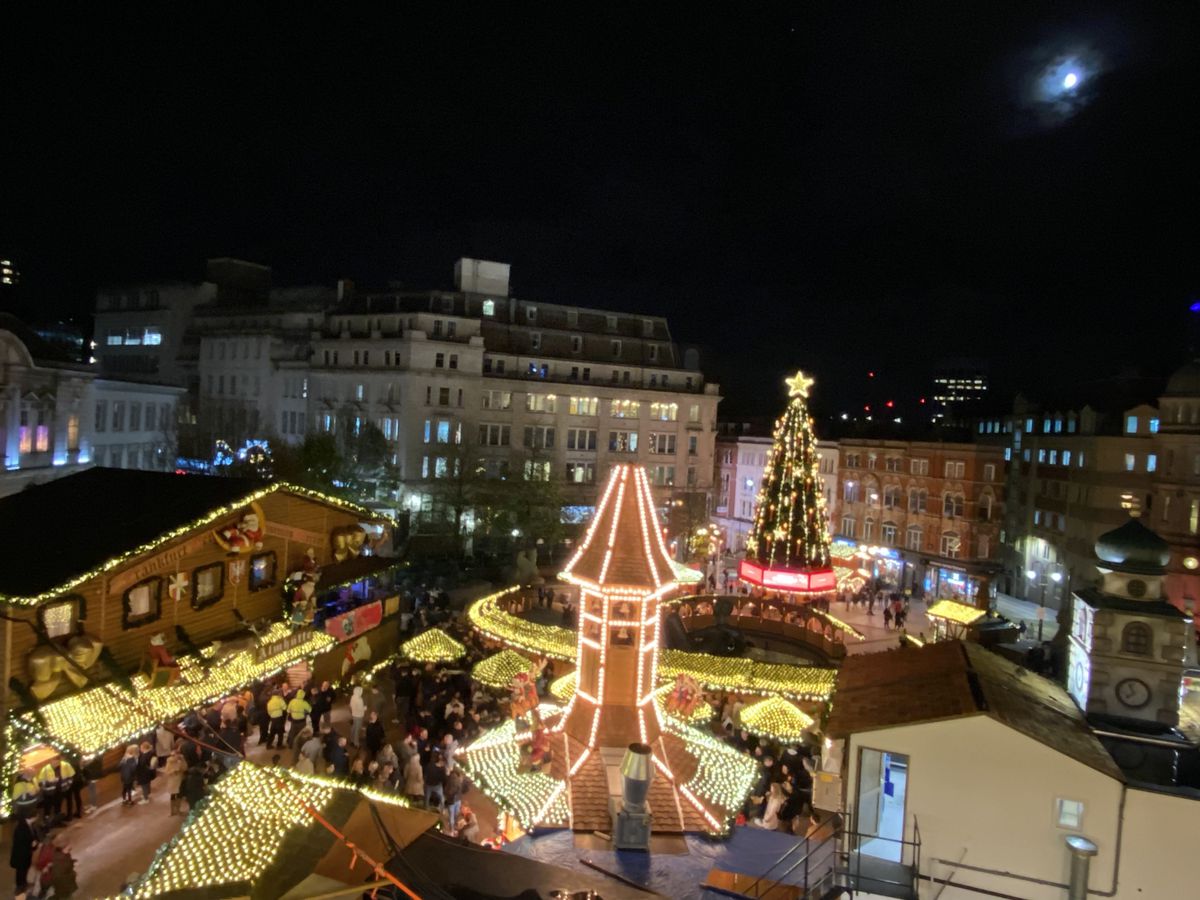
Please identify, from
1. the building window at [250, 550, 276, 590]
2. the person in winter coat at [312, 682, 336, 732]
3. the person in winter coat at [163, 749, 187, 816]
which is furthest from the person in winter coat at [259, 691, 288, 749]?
the building window at [250, 550, 276, 590]

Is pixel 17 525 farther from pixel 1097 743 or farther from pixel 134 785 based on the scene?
pixel 1097 743

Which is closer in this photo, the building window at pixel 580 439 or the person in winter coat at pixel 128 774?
the person in winter coat at pixel 128 774

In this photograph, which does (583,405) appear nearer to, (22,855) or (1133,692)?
(1133,692)

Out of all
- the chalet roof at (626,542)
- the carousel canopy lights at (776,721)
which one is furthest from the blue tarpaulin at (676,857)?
the carousel canopy lights at (776,721)

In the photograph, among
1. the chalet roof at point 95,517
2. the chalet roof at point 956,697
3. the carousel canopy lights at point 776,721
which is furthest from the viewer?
the carousel canopy lights at point 776,721

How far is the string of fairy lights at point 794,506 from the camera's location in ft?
109

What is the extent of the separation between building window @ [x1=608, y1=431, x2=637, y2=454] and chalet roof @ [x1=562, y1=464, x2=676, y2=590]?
41667mm

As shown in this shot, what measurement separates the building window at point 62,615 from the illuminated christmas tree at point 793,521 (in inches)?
959

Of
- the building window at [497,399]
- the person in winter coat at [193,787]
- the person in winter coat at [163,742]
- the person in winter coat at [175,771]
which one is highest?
the building window at [497,399]

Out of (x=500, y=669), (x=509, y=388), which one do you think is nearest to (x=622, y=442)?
(x=509, y=388)

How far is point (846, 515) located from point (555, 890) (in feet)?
177

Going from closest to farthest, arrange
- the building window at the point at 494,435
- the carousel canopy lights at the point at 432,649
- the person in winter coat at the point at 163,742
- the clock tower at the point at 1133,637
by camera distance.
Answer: the clock tower at the point at 1133,637
the person in winter coat at the point at 163,742
the carousel canopy lights at the point at 432,649
the building window at the point at 494,435

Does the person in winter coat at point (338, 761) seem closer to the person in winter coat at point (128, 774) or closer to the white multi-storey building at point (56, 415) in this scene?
the person in winter coat at point (128, 774)

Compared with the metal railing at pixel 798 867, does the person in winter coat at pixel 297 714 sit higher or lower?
lower
